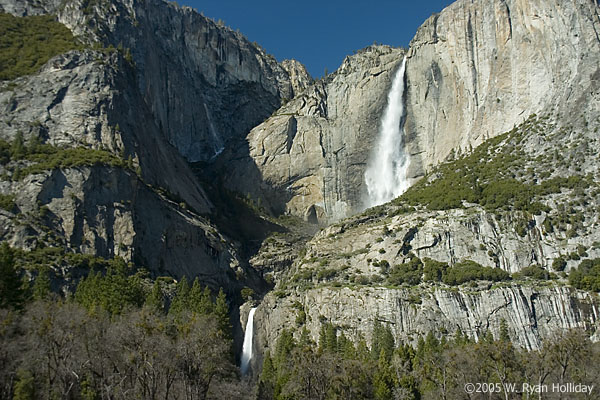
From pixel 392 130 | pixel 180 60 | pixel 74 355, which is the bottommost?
pixel 74 355

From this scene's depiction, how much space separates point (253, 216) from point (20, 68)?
50.5 metres

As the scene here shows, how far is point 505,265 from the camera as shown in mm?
79625

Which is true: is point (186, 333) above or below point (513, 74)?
below

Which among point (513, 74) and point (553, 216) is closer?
point (553, 216)

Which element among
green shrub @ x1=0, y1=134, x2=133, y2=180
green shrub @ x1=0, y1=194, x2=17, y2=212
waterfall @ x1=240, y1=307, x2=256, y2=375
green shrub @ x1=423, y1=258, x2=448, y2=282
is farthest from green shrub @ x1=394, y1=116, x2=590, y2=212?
green shrub @ x1=0, y1=194, x2=17, y2=212

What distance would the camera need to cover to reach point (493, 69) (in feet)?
368

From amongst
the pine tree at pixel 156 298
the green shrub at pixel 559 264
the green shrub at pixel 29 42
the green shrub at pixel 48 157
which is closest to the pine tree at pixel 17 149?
the green shrub at pixel 48 157

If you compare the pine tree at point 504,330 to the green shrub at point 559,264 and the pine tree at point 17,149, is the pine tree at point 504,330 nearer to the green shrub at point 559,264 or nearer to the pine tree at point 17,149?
the green shrub at point 559,264

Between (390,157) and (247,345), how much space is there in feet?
178

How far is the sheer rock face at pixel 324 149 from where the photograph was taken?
130 meters

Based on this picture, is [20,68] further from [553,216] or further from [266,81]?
[553,216]

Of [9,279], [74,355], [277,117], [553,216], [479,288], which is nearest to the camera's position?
[74,355]

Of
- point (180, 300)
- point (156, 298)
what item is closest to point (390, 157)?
point (180, 300)

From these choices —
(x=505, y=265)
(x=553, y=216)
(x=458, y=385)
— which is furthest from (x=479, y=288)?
(x=458, y=385)
